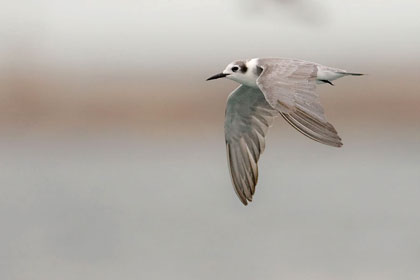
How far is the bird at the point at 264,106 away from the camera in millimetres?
6309

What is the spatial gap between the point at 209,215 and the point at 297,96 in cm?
566

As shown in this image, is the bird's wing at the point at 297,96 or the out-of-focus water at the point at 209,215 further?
the out-of-focus water at the point at 209,215

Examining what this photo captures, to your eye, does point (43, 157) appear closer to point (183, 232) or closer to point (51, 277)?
point (183, 232)

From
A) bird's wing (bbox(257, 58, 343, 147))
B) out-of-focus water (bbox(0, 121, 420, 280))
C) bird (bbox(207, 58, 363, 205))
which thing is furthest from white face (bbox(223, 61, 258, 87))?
out-of-focus water (bbox(0, 121, 420, 280))

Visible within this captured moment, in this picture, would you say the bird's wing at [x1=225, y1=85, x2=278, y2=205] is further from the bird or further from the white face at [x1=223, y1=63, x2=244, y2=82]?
the white face at [x1=223, y1=63, x2=244, y2=82]

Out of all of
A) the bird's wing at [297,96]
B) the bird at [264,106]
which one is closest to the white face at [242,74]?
the bird at [264,106]

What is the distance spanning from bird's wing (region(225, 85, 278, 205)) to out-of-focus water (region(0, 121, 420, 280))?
243 cm

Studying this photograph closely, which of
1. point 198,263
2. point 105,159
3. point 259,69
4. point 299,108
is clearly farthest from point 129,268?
point 105,159

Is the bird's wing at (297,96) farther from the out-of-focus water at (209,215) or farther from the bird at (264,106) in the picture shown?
the out-of-focus water at (209,215)

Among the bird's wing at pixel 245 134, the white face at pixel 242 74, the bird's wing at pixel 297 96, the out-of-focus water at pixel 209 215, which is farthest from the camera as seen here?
the out-of-focus water at pixel 209 215

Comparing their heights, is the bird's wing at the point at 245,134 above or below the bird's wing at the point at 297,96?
below

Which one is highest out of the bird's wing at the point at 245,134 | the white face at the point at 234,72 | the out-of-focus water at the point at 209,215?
the white face at the point at 234,72

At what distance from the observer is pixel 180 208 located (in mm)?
12672

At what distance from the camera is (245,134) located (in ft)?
25.2
